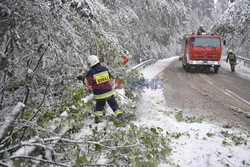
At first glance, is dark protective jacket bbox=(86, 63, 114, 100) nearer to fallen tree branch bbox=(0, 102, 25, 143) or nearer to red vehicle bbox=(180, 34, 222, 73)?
fallen tree branch bbox=(0, 102, 25, 143)

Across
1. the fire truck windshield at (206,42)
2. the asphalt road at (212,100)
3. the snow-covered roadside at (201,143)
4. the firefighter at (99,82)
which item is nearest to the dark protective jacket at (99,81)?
the firefighter at (99,82)

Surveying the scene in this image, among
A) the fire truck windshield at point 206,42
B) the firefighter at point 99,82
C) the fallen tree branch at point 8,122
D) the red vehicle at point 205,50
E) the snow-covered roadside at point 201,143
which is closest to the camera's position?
the fallen tree branch at point 8,122

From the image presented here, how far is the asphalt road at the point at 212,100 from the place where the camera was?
6.55 meters

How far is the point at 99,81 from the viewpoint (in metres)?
5.41

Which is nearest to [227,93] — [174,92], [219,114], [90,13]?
[174,92]

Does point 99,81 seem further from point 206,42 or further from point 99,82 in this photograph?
point 206,42

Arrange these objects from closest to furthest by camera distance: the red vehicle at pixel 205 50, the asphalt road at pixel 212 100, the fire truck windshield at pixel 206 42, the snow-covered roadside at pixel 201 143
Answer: the snow-covered roadside at pixel 201 143 → the asphalt road at pixel 212 100 → the red vehicle at pixel 205 50 → the fire truck windshield at pixel 206 42

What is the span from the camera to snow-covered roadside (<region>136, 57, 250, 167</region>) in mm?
4199

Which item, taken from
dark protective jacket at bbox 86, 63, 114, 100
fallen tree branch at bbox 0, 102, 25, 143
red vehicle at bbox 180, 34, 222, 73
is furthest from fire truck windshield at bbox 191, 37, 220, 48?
fallen tree branch at bbox 0, 102, 25, 143

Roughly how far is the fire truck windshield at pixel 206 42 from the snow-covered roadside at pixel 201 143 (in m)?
10.1

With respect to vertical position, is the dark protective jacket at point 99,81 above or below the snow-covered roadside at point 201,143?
above

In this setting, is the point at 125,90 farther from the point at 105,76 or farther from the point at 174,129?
the point at 174,129

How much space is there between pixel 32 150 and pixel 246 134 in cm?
485

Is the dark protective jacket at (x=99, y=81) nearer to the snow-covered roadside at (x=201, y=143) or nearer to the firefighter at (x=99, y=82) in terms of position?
the firefighter at (x=99, y=82)
